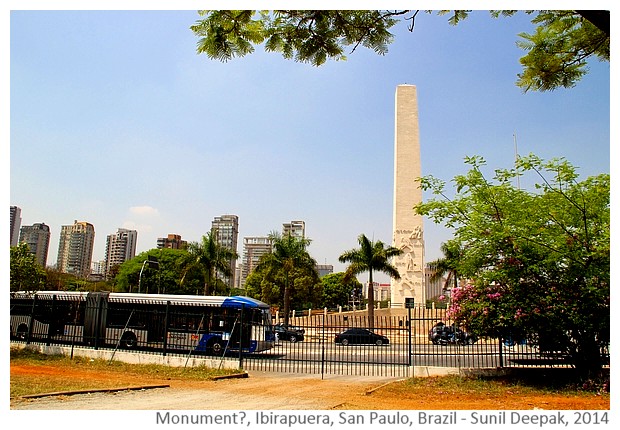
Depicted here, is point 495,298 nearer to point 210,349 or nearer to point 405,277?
point 210,349

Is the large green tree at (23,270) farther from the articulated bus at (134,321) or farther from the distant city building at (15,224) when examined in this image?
the distant city building at (15,224)

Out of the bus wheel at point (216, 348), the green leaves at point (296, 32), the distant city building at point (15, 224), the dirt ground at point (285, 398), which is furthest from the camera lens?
the distant city building at point (15, 224)

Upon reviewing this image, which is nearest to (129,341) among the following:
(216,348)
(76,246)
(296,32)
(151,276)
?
(216,348)

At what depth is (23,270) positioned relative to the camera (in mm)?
14750

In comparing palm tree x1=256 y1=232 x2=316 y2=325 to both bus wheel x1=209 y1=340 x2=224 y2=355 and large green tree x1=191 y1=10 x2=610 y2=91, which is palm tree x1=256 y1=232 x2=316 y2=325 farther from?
large green tree x1=191 y1=10 x2=610 y2=91

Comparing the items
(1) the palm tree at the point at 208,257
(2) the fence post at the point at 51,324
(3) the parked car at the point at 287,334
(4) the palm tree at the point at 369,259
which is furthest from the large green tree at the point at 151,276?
(2) the fence post at the point at 51,324

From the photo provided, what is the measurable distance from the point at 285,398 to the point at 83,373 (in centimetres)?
582

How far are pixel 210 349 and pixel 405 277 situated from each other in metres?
22.1

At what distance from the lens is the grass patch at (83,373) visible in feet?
28.8

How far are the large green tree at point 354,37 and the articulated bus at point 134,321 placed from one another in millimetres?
11361

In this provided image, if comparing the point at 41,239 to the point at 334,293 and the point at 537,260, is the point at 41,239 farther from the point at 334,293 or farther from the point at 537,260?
the point at 537,260

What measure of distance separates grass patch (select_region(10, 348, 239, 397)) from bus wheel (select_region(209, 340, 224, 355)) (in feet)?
9.26

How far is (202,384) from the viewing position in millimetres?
10406
